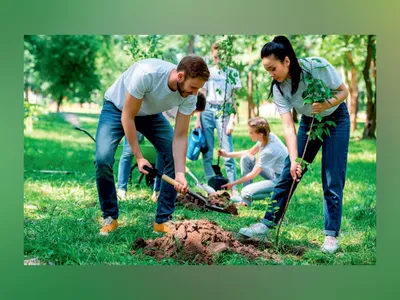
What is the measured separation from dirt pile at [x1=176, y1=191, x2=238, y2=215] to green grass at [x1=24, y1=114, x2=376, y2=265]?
0.06 m

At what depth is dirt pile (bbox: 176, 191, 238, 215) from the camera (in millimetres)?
4582

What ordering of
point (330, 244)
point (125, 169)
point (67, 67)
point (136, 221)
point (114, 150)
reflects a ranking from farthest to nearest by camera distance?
point (67, 67) → point (125, 169) → point (136, 221) → point (330, 244) → point (114, 150)

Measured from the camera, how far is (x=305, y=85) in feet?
13.4

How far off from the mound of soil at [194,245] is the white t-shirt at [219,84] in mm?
1061

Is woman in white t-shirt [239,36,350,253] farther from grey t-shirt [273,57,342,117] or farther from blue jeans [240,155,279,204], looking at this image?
blue jeans [240,155,279,204]

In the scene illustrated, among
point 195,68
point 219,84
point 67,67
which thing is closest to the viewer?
point 195,68

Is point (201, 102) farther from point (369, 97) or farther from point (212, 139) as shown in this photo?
point (369, 97)

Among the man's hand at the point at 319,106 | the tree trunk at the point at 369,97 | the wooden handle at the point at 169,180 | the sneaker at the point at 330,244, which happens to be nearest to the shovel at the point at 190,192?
the wooden handle at the point at 169,180

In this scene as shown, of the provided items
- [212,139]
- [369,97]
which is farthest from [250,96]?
[369,97]

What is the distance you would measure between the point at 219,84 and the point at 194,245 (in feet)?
4.37

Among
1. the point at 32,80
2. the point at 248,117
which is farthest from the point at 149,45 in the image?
the point at 32,80

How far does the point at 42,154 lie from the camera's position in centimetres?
602

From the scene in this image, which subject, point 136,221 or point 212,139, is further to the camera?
point 212,139
